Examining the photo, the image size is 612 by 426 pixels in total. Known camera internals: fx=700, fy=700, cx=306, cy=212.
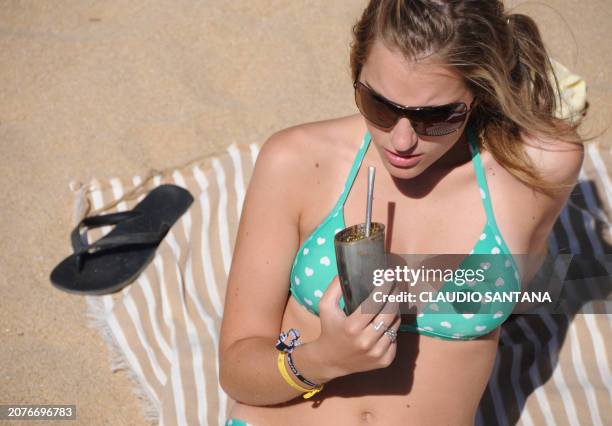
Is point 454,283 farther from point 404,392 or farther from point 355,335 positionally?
point 355,335

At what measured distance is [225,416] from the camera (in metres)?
2.55

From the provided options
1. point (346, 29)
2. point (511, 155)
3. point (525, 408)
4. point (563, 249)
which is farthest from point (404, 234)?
point (346, 29)

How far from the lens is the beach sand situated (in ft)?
9.69

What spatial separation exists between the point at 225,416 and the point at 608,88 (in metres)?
2.82

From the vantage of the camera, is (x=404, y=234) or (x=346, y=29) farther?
(x=346, y=29)

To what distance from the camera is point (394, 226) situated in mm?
2033

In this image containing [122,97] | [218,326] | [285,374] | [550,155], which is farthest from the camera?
[122,97]

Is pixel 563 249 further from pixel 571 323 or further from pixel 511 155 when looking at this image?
pixel 511 155

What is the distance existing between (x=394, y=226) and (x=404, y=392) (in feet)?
1.56

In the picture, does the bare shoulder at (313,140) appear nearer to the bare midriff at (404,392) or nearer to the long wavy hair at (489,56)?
the long wavy hair at (489,56)

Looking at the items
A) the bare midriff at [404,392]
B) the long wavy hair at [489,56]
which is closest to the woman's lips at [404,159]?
the long wavy hair at [489,56]

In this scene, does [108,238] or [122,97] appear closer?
[108,238]

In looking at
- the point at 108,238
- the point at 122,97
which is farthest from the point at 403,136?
the point at 122,97

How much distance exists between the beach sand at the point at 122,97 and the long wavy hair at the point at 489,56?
67.8 inches
